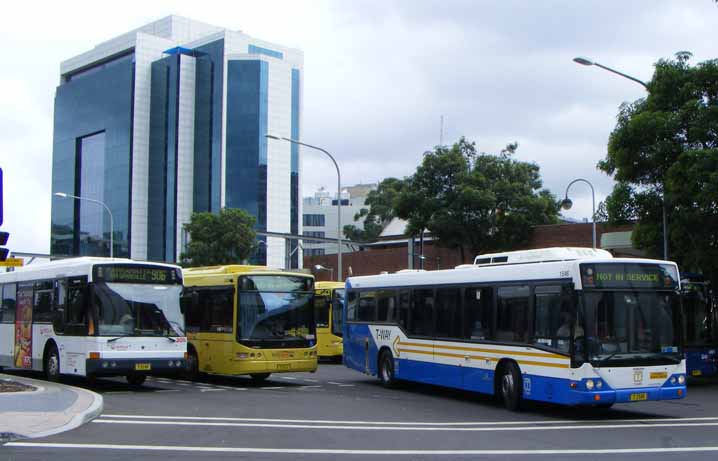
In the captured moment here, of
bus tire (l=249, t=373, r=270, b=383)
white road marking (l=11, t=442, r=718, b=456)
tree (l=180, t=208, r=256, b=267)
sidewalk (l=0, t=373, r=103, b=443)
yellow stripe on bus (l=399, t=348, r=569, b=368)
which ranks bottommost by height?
bus tire (l=249, t=373, r=270, b=383)

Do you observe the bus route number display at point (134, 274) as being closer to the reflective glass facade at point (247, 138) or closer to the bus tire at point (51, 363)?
the bus tire at point (51, 363)

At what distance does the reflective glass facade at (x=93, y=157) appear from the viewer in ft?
332

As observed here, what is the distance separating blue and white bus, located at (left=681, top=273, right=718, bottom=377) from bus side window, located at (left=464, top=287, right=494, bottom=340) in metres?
7.63

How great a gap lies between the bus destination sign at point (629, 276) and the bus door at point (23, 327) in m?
14.6

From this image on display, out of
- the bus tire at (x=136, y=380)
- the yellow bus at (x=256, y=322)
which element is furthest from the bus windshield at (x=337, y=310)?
the bus tire at (x=136, y=380)

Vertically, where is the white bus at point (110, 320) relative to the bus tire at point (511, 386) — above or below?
above

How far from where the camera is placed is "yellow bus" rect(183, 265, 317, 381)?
21812mm

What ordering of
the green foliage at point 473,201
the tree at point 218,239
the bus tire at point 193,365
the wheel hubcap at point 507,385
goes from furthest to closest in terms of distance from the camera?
the tree at point 218,239
the green foliage at point 473,201
the bus tire at point 193,365
the wheel hubcap at point 507,385

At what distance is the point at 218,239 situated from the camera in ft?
190

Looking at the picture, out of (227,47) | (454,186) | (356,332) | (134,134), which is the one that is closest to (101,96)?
(134,134)

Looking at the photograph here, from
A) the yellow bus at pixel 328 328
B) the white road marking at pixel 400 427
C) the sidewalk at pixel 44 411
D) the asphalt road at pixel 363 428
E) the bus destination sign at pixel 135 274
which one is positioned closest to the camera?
the asphalt road at pixel 363 428

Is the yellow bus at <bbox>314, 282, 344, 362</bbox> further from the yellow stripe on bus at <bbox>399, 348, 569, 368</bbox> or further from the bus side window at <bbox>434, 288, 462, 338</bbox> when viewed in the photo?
the bus side window at <bbox>434, 288, 462, 338</bbox>

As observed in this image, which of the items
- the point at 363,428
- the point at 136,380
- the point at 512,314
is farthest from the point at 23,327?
the point at 512,314

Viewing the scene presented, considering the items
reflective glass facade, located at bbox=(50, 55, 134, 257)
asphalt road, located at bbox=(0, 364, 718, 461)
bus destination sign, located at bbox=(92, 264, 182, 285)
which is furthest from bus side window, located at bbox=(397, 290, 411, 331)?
reflective glass facade, located at bbox=(50, 55, 134, 257)
